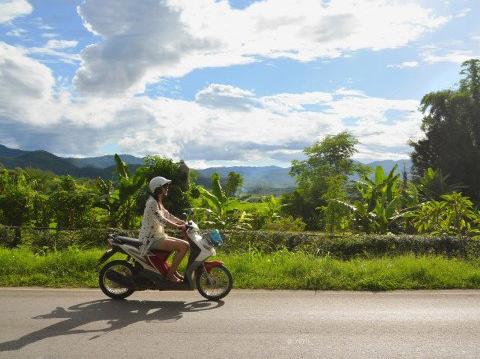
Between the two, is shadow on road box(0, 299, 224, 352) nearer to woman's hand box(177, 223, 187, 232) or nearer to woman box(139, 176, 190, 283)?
woman box(139, 176, 190, 283)

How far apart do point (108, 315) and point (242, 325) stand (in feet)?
6.26

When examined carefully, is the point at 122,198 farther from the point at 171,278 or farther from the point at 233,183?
the point at 171,278

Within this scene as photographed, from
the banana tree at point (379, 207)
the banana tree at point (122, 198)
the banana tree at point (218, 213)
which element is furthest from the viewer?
the banana tree at point (218, 213)

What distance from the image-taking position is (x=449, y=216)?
13523 millimetres

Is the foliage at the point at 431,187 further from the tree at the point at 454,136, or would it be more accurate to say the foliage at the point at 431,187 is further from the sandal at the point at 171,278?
the sandal at the point at 171,278

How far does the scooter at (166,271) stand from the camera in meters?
7.94

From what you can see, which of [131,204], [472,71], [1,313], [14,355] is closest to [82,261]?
[1,313]

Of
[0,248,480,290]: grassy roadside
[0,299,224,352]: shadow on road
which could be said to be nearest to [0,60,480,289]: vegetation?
[0,248,480,290]: grassy roadside

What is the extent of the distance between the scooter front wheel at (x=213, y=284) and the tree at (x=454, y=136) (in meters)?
37.2

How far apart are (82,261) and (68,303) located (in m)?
2.27

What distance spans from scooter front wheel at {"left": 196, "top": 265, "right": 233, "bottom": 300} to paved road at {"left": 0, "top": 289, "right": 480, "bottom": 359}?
20 cm

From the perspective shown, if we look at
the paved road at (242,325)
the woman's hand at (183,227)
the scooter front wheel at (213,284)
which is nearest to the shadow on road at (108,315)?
the paved road at (242,325)

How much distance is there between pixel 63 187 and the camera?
1758 centimetres

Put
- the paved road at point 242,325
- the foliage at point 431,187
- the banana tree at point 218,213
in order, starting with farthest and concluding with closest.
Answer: the foliage at point 431,187
the banana tree at point 218,213
the paved road at point 242,325
